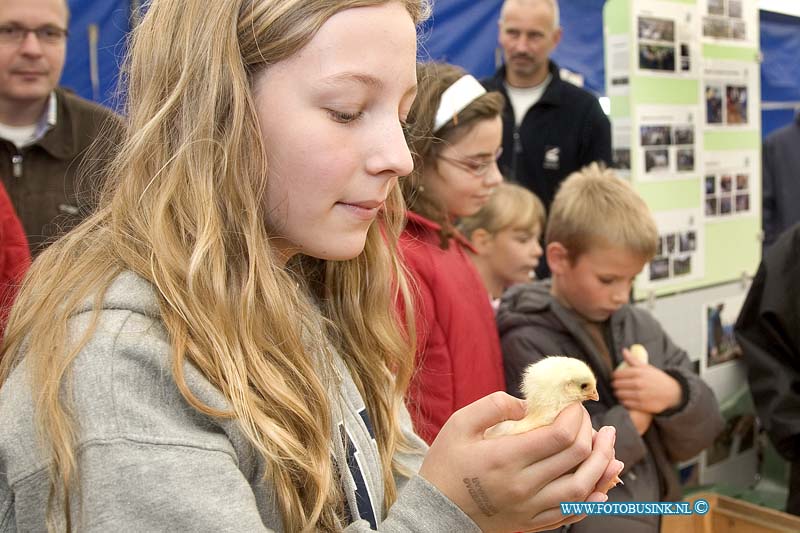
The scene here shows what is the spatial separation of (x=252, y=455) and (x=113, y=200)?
379 mm

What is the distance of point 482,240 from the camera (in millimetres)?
2592

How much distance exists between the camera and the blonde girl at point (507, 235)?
2.58 metres

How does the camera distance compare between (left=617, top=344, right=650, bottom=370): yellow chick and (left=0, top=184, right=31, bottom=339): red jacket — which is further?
(left=0, top=184, right=31, bottom=339): red jacket

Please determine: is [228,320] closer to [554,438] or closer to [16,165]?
[554,438]

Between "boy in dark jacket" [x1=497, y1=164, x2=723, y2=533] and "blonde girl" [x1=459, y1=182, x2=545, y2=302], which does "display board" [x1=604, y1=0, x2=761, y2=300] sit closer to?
"blonde girl" [x1=459, y1=182, x2=545, y2=302]

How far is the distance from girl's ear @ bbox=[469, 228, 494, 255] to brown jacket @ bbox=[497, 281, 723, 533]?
54cm

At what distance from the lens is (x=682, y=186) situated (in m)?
3.74

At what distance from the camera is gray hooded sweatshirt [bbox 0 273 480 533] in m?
0.78

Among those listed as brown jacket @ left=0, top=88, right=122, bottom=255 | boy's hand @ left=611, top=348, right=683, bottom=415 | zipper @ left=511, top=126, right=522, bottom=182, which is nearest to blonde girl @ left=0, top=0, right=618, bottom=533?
boy's hand @ left=611, top=348, right=683, bottom=415

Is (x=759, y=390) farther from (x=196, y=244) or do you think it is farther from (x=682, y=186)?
(x=196, y=244)

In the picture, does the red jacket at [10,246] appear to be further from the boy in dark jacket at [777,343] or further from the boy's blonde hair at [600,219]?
the boy in dark jacket at [777,343]

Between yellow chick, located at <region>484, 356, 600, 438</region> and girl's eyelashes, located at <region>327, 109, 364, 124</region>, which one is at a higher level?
girl's eyelashes, located at <region>327, 109, 364, 124</region>

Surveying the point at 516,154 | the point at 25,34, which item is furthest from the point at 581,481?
the point at 516,154

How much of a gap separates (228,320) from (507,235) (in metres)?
1.81
